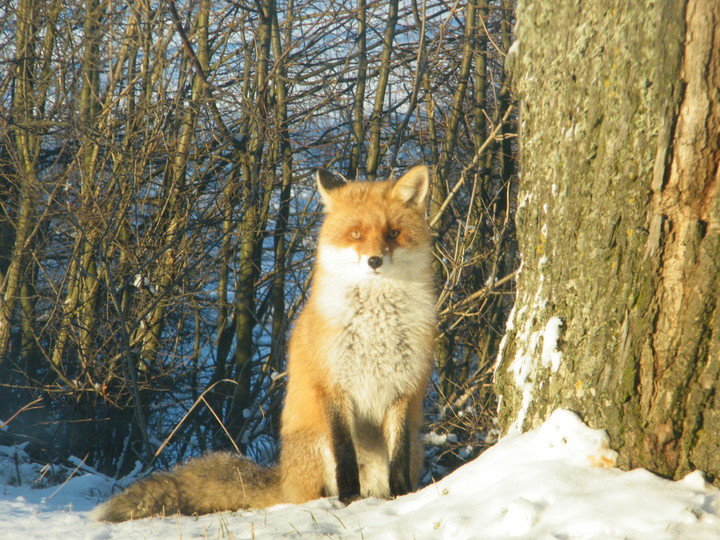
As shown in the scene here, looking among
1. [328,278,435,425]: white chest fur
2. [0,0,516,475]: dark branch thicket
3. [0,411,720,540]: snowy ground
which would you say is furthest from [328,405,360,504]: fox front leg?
[0,0,516,475]: dark branch thicket

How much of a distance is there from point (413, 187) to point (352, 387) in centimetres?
149

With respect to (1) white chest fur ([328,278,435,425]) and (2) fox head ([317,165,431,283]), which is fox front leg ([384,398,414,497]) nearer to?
(1) white chest fur ([328,278,435,425])

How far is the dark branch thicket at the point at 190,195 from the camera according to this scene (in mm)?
6273

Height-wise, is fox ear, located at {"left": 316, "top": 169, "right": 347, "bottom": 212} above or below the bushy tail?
above

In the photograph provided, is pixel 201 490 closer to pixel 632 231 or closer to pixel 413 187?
pixel 413 187

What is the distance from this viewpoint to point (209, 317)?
8.23 m

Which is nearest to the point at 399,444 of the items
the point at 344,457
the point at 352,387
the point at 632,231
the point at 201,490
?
the point at 344,457

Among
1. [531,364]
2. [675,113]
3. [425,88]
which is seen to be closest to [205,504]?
[531,364]

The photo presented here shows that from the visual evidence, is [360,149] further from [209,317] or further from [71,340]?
[71,340]

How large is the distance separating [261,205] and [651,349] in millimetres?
5361

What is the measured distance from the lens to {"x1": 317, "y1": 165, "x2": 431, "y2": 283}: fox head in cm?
390

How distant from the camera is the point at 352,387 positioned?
3902 mm

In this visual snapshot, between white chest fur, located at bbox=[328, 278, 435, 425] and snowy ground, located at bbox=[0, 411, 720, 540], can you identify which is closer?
snowy ground, located at bbox=[0, 411, 720, 540]

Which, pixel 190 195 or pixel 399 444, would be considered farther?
pixel 190 195
